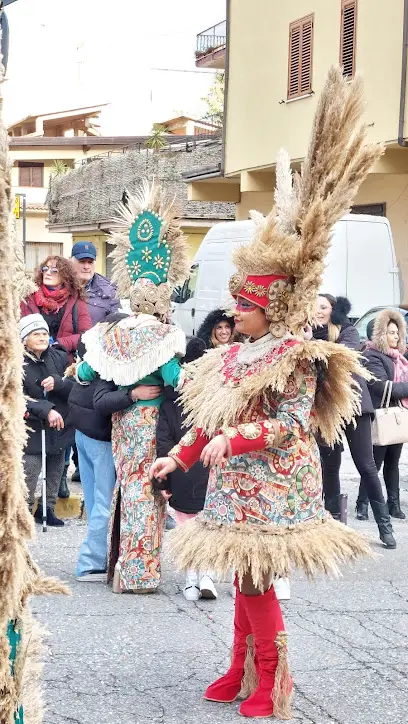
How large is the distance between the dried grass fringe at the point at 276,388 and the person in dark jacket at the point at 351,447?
118 inches

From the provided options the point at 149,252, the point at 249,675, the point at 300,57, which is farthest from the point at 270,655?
the point at 300,57

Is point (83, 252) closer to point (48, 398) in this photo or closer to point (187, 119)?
point (48, 398)

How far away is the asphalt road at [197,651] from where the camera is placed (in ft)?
15.1

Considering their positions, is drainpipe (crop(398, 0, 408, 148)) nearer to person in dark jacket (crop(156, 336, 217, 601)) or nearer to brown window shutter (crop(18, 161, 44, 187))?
person in dark jacket (crop(156, 336, 217, 601))

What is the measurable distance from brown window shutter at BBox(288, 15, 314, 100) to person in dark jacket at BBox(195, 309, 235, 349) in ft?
47.8

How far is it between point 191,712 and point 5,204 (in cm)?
307

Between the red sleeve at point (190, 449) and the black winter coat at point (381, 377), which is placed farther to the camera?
the black winter coat at point (381, 377)

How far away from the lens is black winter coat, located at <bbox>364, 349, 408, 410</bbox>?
8586 millimetres

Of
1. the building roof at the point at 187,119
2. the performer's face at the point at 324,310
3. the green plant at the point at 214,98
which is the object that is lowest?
the performer's face at the point at 324,310

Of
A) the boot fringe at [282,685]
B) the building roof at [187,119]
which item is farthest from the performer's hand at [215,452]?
the building roof at [187,119]

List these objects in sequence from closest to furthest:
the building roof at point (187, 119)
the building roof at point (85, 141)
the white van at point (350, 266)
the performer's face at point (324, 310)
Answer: the performer's face at point (324, 310) → the white van at point (350, 266) → the building roof at point (85, 141) → the building roof at point (187, 119)

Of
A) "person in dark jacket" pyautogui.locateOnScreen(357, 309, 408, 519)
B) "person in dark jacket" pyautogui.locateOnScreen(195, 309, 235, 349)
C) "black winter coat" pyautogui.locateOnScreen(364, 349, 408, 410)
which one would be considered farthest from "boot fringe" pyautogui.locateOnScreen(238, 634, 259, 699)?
"black winter coat" pyautogui.locateOnScreen(364, 349, 408, 410)

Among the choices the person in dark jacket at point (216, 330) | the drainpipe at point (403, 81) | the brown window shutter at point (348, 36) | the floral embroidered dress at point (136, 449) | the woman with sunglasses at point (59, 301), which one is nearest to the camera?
the floral embroidered dress at point (136, 449)

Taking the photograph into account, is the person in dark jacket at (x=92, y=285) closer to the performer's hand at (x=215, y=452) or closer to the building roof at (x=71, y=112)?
the performer's hand at (x=215, y=452)
